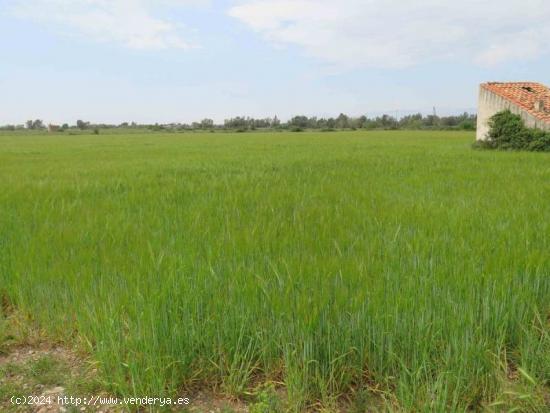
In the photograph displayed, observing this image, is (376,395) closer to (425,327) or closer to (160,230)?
(425,327)

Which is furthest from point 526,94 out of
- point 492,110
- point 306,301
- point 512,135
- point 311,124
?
point 311,124

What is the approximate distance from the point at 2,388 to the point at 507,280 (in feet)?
9.89

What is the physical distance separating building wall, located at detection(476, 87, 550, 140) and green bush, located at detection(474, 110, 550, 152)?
0.70 feet

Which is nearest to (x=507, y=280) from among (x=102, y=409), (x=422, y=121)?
(x=102, y=409)

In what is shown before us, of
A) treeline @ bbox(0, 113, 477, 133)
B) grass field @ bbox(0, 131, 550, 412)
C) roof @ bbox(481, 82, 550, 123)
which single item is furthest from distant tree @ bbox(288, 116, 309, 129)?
grass field @ bbox(0, 131, 550, 412)

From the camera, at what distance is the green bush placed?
15.7 m

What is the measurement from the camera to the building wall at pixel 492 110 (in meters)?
16.2

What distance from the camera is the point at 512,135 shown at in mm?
16625

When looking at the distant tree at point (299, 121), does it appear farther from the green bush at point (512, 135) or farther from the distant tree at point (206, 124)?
the green bush at point (512, 135)

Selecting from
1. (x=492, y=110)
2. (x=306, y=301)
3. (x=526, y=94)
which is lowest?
(x=306, y=301)

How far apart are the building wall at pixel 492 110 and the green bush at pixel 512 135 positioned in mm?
212

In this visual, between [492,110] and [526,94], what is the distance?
158 centimetres

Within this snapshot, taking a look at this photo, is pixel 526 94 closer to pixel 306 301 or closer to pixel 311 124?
pixel 306 301

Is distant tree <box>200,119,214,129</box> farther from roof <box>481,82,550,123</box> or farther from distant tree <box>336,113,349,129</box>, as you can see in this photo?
roof <box>481,82,550,123</box>
